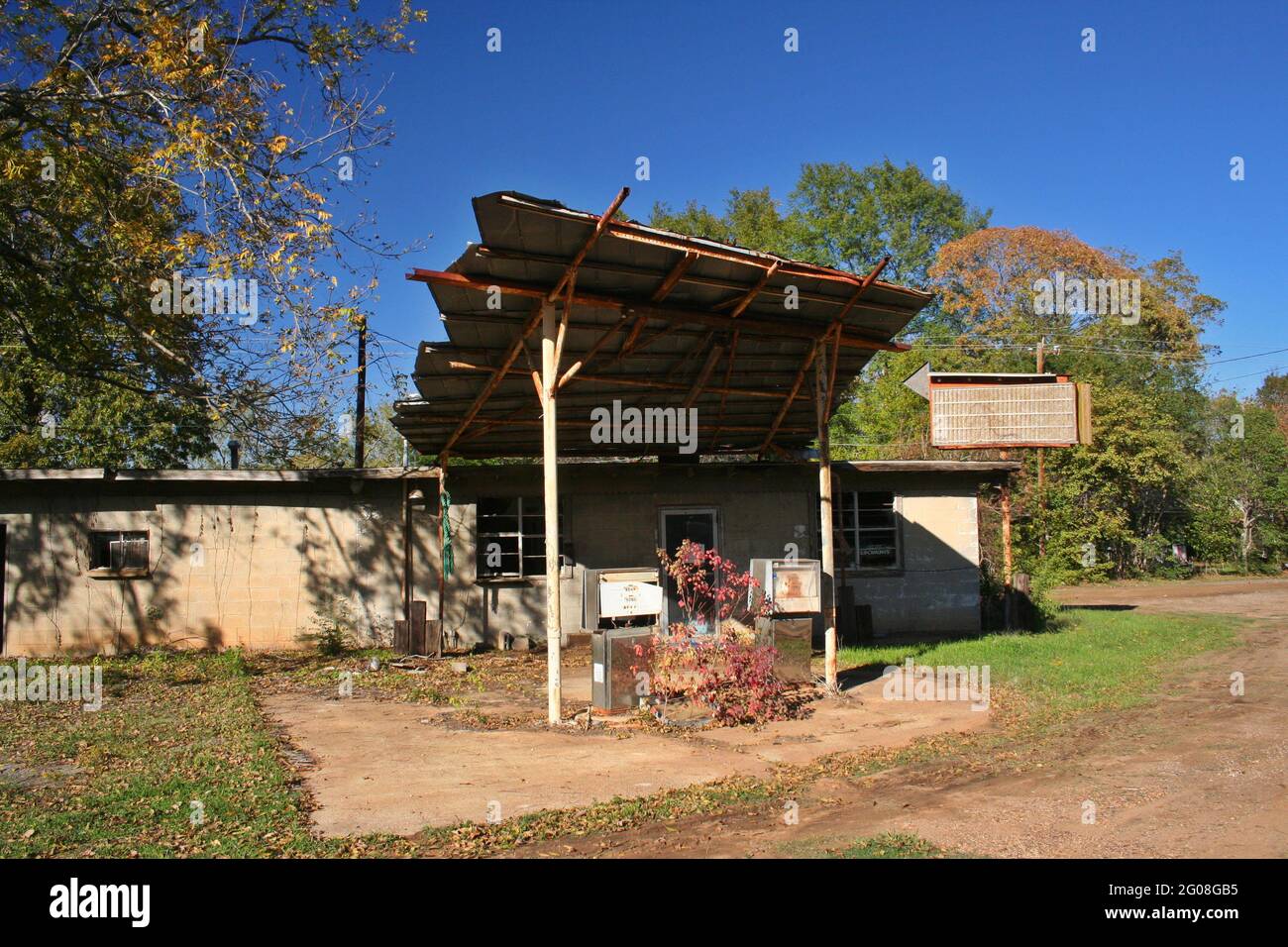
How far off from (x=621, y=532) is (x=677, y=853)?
10246 millimetres

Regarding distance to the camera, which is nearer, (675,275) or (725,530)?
(675,275)

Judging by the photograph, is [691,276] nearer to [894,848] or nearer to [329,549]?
[894,848]

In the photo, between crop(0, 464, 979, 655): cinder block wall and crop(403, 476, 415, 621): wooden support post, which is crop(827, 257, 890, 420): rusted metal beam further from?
crop(403, 476, 415, 621): wooden support post

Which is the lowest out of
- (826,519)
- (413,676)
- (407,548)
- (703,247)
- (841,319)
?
(413,676)

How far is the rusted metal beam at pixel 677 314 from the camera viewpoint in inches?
313

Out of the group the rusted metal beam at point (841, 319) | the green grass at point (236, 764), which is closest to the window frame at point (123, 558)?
the green grass at point (236, 764)

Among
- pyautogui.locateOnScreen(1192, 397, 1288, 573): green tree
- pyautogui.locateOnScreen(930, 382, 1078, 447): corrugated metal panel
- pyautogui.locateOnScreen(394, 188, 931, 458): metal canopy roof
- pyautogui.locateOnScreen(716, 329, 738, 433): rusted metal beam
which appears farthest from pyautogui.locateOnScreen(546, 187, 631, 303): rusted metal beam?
pyautogui.locateOnScreen(1192, 397, 1288, 573): green tree

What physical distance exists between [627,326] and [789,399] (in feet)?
13.1

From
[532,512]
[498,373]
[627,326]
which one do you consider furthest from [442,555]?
[627,326]

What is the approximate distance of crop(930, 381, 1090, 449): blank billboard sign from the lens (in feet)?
49.3

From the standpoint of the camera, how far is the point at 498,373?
34.3ft

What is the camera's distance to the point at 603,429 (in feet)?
44.1
